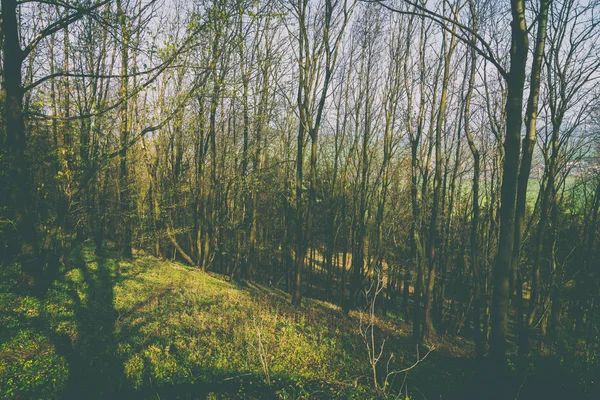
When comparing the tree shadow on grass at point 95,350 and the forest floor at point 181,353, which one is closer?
the forest floor at point 181,353

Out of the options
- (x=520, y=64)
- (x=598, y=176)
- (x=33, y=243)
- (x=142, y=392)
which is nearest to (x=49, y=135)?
(x=33, y=243)

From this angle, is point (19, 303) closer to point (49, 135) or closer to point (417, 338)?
point (49, 135)

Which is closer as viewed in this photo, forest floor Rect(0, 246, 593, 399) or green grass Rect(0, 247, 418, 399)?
forest floor Rect(0, 246, 593, 399)

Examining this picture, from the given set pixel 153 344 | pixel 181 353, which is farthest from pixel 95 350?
pixel 181 353

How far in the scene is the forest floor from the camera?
4.62m

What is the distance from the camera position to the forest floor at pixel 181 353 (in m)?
4.62

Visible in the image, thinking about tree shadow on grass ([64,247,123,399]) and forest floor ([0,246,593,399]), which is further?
tree shadow on grass ([64,247,123,399])

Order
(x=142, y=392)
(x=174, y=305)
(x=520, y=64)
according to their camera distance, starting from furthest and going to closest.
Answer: (x=174, y=305), (x=142, y=392), (x=520, y=64)

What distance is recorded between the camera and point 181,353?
20.6ft

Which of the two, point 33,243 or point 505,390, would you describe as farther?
point 33,243

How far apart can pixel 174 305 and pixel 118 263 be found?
496cm

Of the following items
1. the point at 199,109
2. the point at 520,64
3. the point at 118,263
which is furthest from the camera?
the point at 199,109

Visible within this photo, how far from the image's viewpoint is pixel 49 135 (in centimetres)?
934

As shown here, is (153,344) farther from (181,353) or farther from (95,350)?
(95,350)
